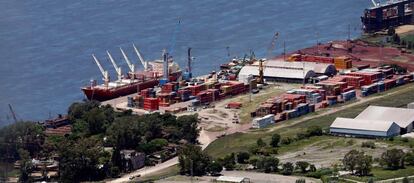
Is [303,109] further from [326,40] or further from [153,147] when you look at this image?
[326,40]

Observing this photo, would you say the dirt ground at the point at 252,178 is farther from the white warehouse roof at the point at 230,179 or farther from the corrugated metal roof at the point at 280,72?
the corrugated metal roof at the point at 280,72

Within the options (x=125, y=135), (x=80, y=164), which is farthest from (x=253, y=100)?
(x=80, y=164)

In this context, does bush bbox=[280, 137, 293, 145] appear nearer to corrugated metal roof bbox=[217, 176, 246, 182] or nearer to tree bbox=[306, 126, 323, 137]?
tree bbox=[306, 126, 323, 137]

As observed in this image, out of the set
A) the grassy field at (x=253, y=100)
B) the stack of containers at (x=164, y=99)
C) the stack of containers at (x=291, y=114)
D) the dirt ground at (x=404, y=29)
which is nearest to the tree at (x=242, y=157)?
the grassy field at (x=253, y=100)

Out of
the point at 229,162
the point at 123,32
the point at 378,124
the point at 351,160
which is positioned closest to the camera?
the point at 351,160

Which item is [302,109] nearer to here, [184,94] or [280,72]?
[184,94]

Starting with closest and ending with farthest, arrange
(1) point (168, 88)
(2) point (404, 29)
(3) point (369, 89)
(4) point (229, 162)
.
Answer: (4) point (229, 162) < (3) point (369, 89) < (1) point (168, 88) < (2) point (404, 29)
